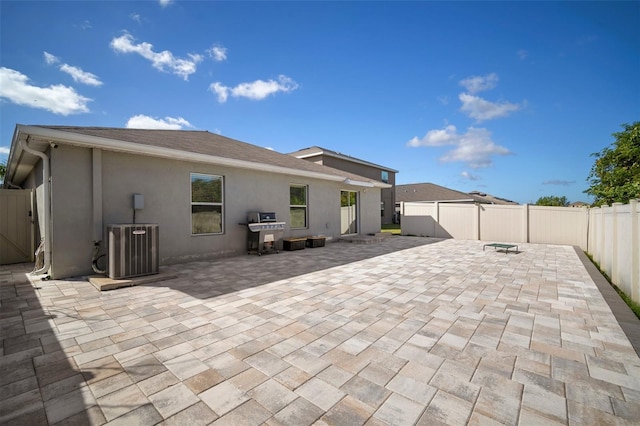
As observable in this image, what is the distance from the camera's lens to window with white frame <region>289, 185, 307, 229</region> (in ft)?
32.3

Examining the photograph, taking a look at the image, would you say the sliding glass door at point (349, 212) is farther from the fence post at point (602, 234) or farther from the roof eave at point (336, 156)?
the roof eave at point (336, 156)

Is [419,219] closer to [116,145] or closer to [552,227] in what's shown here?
[552,227]

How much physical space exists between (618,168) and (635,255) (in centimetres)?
928

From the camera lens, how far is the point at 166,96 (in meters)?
9.45

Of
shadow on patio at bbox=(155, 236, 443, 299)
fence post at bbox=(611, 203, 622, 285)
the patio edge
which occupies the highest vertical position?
fence post at bbox=(611, 203, 622, 285)

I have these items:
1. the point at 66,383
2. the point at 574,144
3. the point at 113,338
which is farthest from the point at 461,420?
the point at 574,144

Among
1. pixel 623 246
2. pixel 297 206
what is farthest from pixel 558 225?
pixel 297 206

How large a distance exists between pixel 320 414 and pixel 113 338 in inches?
97.0

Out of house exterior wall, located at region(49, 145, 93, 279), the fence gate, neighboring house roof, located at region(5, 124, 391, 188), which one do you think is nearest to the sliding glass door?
neighboring house roof, located at region(5, 124, 391, 188)

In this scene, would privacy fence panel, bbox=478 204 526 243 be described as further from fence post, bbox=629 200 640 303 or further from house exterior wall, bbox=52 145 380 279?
house exterior wall, bbox=52 145 380 279

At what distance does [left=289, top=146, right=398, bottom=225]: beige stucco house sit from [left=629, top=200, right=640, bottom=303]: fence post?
43.1 ft

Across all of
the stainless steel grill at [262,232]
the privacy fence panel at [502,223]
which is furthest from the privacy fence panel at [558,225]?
the stainless steel grill at [262,232]

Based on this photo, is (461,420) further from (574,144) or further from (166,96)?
(574,144)

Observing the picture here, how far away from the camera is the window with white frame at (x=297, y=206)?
32.3 feet
